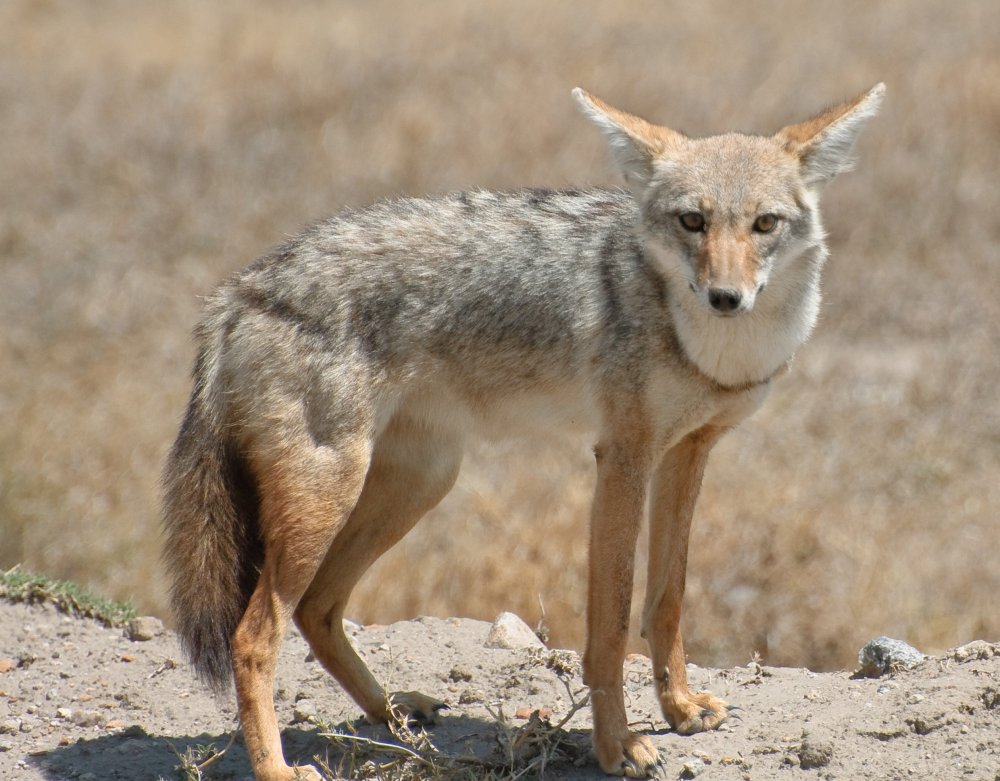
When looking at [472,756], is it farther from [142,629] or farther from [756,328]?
[142,629]

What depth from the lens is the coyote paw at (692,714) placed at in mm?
6008

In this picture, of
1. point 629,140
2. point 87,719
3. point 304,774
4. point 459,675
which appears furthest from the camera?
point 459,675

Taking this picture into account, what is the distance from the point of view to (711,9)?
75.8 ft

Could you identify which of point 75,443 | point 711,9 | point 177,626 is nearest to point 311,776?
point 177,626

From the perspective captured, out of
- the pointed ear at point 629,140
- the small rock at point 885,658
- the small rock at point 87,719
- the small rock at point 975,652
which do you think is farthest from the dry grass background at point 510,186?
the pointed ear at point 629,140

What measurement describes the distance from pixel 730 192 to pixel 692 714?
234 centimetres

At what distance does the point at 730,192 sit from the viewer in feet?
18.1

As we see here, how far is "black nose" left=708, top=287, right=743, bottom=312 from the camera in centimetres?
514

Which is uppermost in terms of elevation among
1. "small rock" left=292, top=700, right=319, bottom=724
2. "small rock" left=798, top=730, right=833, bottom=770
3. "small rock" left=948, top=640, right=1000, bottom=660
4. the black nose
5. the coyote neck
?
the black nose

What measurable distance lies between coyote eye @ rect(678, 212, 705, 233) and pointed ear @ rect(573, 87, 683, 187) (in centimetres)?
40

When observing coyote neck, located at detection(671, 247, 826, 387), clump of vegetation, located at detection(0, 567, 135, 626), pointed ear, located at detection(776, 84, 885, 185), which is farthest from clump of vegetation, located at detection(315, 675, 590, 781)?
pointed ear, located at detection(776, 84, 885, 185)

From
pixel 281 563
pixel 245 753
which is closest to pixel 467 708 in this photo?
pixel 245 753

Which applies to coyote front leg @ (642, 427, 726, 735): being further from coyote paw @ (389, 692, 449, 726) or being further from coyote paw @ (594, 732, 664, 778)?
coyote paw @ (389, 692, 449, 726)

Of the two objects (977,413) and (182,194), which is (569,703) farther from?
(182,194)
